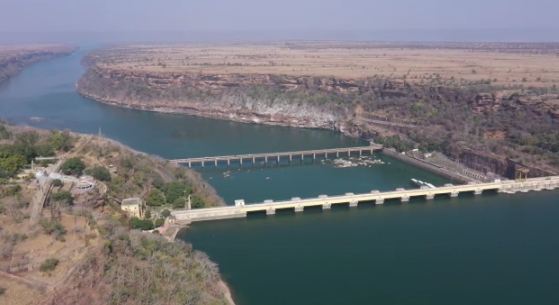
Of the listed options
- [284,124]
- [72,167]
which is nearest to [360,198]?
[72,167]

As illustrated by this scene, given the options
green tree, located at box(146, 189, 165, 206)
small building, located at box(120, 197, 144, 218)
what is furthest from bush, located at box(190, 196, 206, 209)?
small building, located at box(120, 197, 144, 218)

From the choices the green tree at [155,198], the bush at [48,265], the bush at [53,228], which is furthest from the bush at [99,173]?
the bush at [48,265]

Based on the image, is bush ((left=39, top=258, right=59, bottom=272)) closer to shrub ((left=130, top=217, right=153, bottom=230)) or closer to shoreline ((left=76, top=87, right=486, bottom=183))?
shrub ((left=130, top=217, right=153, bottom=230))

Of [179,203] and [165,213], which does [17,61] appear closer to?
[179,203]

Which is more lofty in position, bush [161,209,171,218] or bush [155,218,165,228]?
bush [161,209,171,218]

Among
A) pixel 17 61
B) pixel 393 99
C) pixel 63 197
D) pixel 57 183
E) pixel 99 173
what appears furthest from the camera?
pixel 17 61

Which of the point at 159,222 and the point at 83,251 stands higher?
the point at 83,251

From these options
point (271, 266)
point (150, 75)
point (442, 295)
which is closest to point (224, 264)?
point (271, 266)
